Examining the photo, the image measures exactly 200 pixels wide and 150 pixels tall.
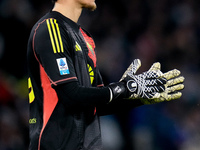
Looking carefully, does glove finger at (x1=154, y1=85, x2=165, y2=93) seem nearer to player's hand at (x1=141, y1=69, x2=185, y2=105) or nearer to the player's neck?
player's hand at (x1=141, y1=69, x2=185, y2=105)

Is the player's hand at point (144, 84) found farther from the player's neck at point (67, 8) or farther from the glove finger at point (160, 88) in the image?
the player's neck at point (67, 8)

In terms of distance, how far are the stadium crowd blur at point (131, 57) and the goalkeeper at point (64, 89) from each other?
330cm

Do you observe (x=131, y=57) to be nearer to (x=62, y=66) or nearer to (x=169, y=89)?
(x=169, y=89)

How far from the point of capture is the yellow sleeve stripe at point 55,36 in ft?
6.95

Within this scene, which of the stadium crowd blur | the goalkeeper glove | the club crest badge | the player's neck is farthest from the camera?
the stadium crowd blur

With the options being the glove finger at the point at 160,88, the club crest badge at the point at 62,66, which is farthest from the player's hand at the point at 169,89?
the club crest badge at the point at 62,66

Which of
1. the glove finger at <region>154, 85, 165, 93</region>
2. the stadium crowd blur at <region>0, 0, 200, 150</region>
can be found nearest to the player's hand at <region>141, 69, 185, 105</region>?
the glove finger at <region>154, 85, 165, 93</region>

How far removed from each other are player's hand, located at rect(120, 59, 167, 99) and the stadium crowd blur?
324 centimetres

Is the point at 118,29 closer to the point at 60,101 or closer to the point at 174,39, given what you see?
the point at 174,39

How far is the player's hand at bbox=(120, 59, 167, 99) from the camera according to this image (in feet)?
7.64

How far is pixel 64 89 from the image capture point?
210cm

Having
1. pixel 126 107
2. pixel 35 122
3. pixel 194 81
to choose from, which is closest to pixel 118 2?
pixel 194 81

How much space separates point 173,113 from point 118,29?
1.72 metres

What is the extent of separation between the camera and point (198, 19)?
6594 mm
